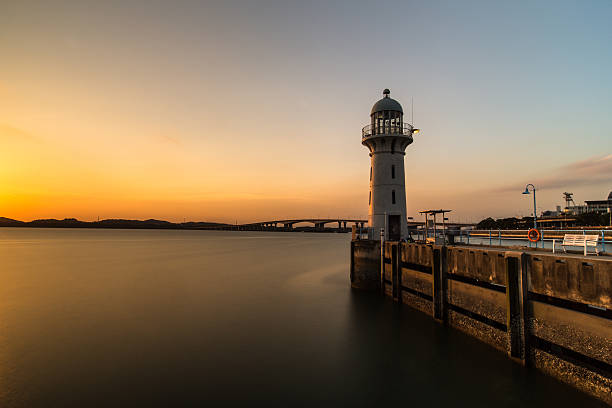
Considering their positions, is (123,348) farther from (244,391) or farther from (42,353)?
(244,391)

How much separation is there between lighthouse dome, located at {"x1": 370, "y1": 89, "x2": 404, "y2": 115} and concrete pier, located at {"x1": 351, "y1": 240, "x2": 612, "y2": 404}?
13.9m

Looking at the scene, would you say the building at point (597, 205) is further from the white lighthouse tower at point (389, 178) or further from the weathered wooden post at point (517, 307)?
the weathered wooden post at point (517, 307)

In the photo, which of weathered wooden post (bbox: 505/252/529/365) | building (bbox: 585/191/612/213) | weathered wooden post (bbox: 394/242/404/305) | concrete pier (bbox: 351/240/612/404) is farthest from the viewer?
building (bbox: 585/191/612/213)

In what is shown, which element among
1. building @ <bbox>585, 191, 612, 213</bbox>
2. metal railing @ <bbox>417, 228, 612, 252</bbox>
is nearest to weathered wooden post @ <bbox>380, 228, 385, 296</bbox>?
metal railing @ <bbox>417, 228, 612, 252</bbox>

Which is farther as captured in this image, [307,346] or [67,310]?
[67,310]

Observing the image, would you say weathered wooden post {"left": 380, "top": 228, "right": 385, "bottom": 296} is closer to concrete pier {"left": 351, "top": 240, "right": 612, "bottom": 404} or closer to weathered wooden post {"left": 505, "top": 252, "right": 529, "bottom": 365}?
concrete pier {"left": 351, "top": 240, "right": 612, "bottom": 404}

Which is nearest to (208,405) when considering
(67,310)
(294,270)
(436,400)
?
(436,400)

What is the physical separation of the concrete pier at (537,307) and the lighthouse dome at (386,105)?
45.7 feet

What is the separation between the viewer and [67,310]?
817 inches

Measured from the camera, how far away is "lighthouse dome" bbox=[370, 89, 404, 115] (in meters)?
25.5

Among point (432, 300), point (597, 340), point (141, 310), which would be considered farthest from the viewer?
point (141, 310)

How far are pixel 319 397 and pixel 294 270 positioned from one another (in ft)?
99.5

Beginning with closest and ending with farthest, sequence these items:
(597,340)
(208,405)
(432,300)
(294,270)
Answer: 1. (597,340)
2. (208,405)
3. (432,300)
4. (294,270)

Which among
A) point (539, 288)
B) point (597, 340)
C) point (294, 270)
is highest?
point (539, 288)
